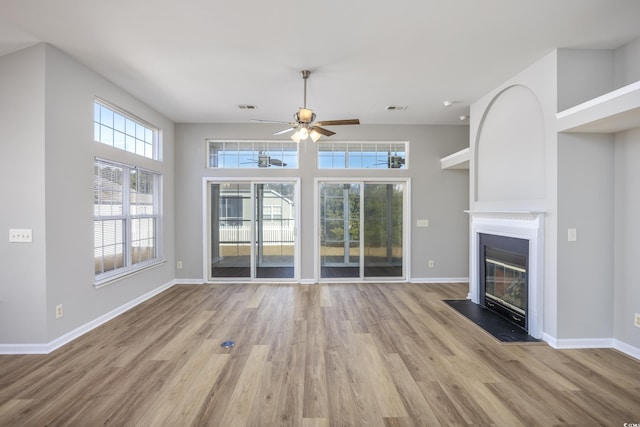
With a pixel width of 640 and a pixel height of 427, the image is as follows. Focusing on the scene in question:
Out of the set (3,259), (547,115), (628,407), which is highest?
(547,115)

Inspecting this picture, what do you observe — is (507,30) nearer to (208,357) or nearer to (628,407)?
(628,407)

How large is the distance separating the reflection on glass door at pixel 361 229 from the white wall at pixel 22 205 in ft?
12.8

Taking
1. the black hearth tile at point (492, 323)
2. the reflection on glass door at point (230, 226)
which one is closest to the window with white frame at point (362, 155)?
the reflection on glass door at point (230, 226)

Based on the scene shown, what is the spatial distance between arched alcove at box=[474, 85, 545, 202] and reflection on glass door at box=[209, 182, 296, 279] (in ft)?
10.4

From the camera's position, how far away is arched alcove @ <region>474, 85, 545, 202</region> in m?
3.28

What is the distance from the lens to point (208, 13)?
244cm

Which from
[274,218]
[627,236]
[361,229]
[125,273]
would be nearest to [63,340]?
[125,273]

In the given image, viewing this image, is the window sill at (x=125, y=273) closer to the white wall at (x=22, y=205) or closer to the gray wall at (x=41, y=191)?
the gray wall at (x=41, y=191)

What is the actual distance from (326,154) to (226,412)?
447 centimetres

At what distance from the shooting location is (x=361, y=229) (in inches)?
221

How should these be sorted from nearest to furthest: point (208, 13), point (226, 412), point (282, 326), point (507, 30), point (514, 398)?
point (226, 412) < point (514, 398) < point (208, 13) < point (507, 30) < point (282, 326)

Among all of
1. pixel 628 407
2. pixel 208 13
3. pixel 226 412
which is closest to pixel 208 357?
pixel 226 412

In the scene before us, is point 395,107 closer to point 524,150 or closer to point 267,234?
point 524,150

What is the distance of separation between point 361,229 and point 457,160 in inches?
80.6
